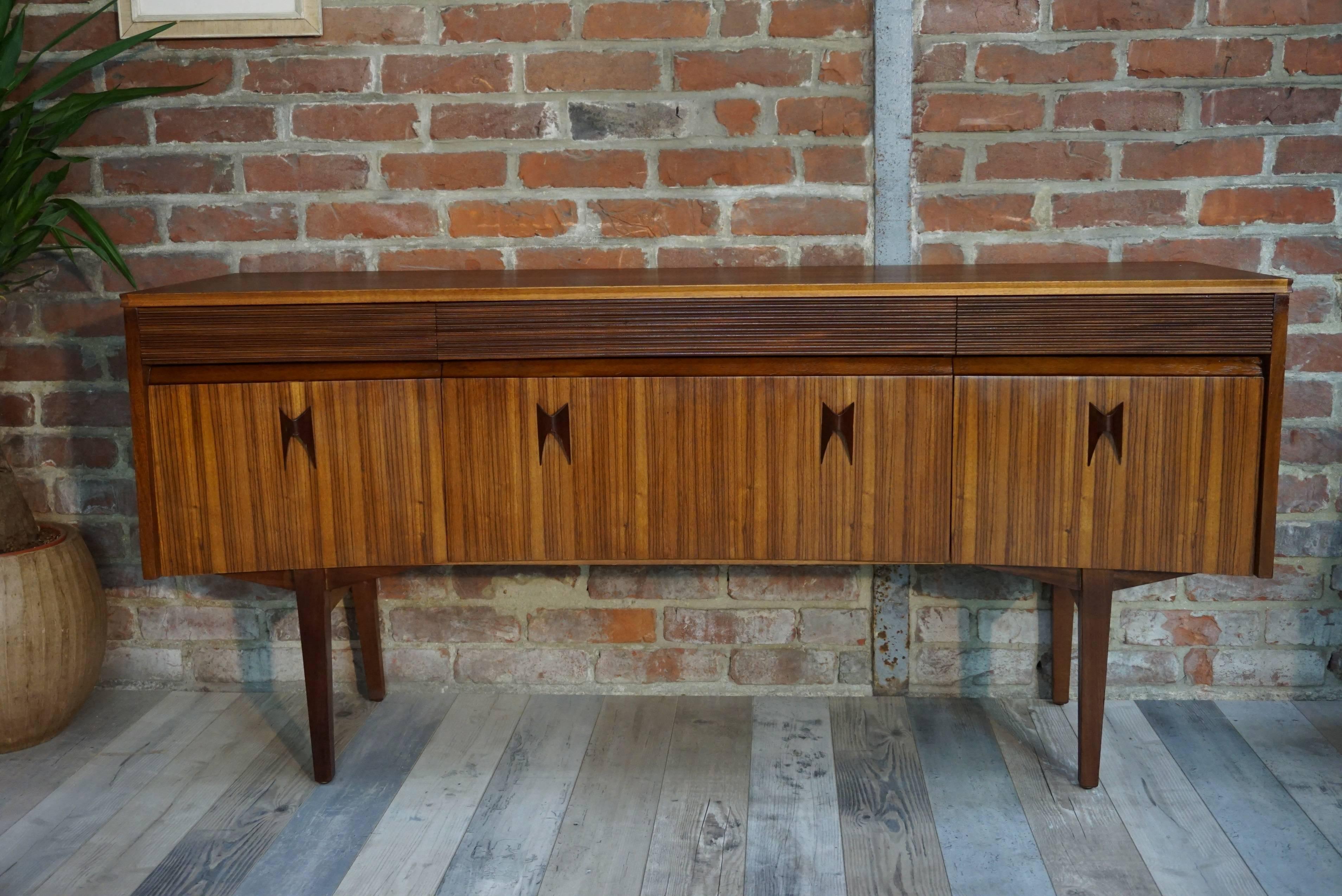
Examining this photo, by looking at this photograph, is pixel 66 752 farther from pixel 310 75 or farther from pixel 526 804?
pixel 310 75

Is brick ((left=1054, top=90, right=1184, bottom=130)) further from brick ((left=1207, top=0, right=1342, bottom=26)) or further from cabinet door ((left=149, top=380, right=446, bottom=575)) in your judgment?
cabinet door ((left=149, top=380, right=446, bottom=575))

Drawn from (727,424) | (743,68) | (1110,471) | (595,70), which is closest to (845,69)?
(743,68)

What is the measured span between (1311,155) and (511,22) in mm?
1558

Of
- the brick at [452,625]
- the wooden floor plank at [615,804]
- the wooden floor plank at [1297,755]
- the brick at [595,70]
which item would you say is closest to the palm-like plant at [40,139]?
the brick at [595,70]

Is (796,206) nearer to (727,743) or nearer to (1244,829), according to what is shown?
(727,743)

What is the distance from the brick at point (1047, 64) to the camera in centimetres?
227

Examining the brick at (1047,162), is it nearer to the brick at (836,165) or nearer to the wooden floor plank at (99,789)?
the brick at (836,165)

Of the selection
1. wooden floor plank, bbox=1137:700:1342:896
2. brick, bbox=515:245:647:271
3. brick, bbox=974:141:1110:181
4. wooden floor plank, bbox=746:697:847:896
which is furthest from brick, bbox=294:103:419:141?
wooden floor plank, bbox=1137:700:1342:896

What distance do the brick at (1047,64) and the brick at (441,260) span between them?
3.36 ft

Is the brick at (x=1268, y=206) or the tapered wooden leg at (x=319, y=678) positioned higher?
the brick at (x=1268, y=206)

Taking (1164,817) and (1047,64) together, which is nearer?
(1164,817)

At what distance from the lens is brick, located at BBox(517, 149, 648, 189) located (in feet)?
7.79

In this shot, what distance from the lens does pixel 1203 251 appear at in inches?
91.3

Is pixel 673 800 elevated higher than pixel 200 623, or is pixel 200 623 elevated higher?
pixel 200 623
